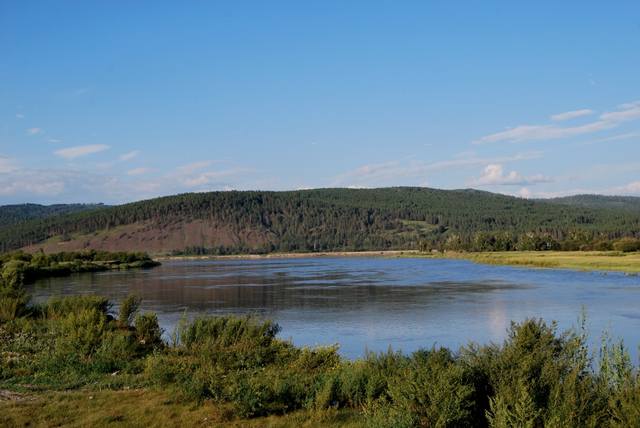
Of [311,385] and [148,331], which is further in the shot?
[148,331]

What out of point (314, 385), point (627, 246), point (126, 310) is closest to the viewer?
point (314, 385)

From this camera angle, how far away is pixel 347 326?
87.2ft

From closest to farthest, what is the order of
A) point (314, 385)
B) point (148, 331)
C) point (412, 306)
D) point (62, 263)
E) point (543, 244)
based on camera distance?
point (314, 385) → point (148, 331) → point (412, 306) → point (62, 263) → point (543, 244)

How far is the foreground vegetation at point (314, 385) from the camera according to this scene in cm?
803

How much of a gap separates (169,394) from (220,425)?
6.89ft

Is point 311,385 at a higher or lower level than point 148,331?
higher

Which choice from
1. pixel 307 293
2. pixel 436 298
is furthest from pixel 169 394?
pixel 307 293

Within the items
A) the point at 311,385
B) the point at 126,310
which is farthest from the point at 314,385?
the point at 126,310

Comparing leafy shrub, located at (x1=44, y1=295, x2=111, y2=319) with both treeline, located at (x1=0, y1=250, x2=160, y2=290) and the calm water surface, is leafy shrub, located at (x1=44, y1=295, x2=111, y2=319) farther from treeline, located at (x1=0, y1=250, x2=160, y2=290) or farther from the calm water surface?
treeline, located at (x1=0, y1=250, x2=160, y2=290)

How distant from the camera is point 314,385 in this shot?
1085 cm

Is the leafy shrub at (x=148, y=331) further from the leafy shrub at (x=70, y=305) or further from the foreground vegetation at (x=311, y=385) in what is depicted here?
the leafy shrub at (x=70, y=305)

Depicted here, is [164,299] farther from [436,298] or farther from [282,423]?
[282,423]

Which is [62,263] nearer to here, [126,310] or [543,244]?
[126,310]

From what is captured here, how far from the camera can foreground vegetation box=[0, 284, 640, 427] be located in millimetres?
8031
